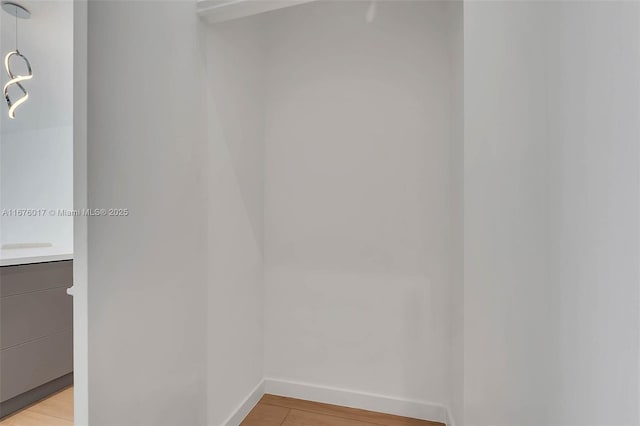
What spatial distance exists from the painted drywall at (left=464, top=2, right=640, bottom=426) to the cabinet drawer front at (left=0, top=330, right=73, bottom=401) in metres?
2.52

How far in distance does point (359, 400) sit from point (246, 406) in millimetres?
675

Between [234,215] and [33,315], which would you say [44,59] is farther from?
[234,215]

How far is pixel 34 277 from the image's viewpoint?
1980 millimetres

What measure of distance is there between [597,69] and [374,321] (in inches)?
69.4

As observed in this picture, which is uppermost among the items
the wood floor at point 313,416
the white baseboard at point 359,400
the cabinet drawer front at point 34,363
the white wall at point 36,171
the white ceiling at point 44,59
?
the white ceiling at point 44,59

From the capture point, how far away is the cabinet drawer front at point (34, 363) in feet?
5.95

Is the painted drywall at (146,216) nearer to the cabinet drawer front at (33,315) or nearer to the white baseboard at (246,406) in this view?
the white baseboard at (246,406)

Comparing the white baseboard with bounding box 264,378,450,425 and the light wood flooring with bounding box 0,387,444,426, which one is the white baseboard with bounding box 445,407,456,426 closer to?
the white baseboard with bounding box 264,378,450,425

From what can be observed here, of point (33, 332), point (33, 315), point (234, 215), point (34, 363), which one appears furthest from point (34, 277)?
point (234, 215)

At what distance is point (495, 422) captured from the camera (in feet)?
3.44

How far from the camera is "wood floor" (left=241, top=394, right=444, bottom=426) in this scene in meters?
1.77

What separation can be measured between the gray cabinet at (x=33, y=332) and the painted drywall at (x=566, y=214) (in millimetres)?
2523

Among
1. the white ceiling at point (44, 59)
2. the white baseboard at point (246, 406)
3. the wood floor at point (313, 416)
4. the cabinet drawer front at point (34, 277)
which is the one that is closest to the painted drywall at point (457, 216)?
the wood floor at point (313, 416)

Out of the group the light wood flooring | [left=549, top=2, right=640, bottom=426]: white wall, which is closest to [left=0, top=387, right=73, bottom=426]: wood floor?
the light wood flooring
